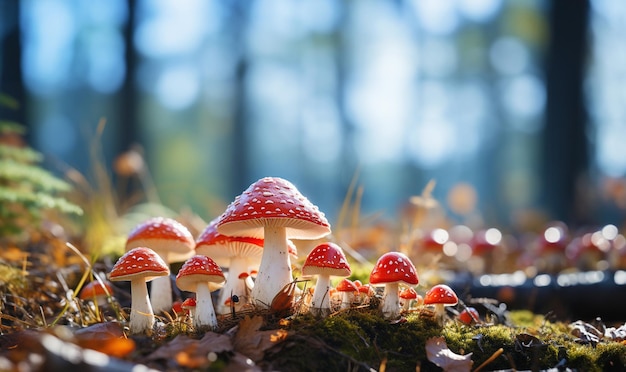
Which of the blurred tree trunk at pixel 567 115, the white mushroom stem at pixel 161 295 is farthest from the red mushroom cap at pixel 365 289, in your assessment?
the blurred tree trunk at pixel 567 115

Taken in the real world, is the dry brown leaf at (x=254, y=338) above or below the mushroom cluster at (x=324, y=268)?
below

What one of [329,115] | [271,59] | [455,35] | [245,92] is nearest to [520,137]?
[455,35]

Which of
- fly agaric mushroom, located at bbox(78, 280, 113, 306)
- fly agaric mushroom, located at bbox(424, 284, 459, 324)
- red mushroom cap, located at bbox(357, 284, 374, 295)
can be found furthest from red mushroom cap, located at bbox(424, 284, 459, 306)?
fly agaric mushroom, located at bbox(78, 280, 113, 306)

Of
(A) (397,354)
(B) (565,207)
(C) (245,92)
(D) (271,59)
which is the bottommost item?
(B) (565,207)

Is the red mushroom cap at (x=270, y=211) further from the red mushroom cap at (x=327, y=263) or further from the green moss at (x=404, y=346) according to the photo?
the green moss at (x=404, y=346)

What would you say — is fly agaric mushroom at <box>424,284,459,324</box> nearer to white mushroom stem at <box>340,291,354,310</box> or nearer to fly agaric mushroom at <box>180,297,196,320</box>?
white mushroom stem at <box>340,291,354,310</box>

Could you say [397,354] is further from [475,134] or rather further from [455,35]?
[475,134]
